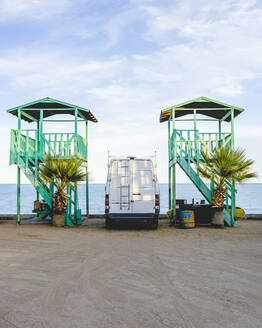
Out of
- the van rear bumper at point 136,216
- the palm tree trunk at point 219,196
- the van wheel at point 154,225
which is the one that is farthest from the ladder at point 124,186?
the palm tree trunk at point 219,196

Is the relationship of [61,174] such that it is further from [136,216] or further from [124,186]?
[136,216]

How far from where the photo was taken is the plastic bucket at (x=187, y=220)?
47.6 ft

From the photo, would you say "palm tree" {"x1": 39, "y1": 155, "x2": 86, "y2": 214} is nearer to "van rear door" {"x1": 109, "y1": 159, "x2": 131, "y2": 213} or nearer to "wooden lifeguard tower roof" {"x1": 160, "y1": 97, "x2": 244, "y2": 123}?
"van rear door" {"x1": 109, "y1": 159, "x2": 131, "y2": 213}

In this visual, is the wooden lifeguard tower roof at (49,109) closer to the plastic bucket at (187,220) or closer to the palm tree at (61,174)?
the palm tree at (61,174)

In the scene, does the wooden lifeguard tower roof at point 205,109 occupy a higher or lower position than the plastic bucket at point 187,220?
higher

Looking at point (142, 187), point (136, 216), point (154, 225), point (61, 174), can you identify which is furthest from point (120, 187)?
point (61, 174)

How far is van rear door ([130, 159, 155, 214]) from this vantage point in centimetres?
1355

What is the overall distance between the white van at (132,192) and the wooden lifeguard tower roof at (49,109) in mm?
4361

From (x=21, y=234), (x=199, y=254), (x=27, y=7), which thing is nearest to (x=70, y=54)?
(x=27, y=7)

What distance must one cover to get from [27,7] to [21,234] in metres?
8.02

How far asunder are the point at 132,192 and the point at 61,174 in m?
3.28

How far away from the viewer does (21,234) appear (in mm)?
12703

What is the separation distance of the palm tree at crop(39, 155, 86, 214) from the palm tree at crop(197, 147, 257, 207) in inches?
202

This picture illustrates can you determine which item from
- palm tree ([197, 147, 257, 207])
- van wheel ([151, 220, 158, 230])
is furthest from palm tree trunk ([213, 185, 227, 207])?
van wheel ([151, 220, 158, 230])
